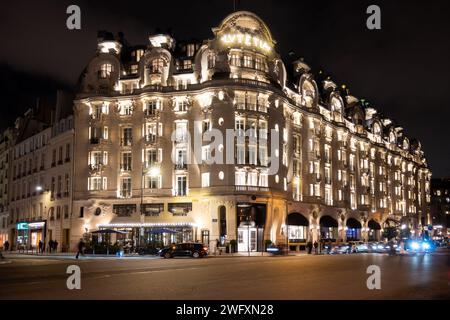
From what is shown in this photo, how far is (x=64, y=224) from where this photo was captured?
237 ft

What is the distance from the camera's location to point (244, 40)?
6594cm

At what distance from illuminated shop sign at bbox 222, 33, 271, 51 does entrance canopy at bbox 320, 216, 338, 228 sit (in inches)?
1099

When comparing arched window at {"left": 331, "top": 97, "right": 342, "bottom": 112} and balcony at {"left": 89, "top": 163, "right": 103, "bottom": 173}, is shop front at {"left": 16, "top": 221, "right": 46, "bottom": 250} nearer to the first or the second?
balcony at {"left": 89, "top": 163, "right": 103, "bottom": 173}

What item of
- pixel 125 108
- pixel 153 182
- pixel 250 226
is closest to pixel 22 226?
pixel 125 108

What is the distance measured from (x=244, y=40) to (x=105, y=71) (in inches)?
747

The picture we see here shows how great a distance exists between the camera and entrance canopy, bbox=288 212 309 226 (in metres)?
70.6

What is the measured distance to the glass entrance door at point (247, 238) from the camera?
63375 mm

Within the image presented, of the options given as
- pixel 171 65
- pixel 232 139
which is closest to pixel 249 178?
pixel 232 139

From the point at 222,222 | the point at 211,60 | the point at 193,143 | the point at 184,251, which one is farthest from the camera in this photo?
the point at 211,60

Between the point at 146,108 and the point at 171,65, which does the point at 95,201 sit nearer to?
the point at 146,108

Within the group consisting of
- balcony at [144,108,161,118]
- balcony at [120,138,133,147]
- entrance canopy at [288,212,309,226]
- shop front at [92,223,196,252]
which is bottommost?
shop front at [92,223,196,252]

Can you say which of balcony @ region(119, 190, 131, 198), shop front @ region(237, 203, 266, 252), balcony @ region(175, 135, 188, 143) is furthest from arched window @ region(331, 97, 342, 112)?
balcony @ region(119, 190, 131, 198)

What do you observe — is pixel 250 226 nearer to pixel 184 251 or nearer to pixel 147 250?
pixel 147 250
